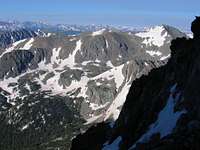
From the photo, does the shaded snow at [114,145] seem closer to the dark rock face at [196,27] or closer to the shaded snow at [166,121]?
the shaded snow at [166,121]

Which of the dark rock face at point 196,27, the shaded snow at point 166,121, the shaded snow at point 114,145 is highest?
the dark rock face at point 196,27

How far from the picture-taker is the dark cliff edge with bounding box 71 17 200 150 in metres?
69.8

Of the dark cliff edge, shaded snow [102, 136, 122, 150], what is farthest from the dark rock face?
shaded snow [102, 136, 122, 150]

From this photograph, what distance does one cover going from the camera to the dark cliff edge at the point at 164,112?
6981cm

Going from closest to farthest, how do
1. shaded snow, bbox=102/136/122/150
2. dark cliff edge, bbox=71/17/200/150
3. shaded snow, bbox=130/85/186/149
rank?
dark cliff edge, bbox=71/17/200/150 → shaded snow, bbox=130/85/186/149 → shaded snow, bbox=102/136/122/150

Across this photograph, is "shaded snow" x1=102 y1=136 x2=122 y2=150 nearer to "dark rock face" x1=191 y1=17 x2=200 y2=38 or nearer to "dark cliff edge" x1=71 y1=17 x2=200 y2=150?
"dark cliff edge" x1=71 y1=17 x2=200 y2=150

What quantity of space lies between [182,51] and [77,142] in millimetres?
36074

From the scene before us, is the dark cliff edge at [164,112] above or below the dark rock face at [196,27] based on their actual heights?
below

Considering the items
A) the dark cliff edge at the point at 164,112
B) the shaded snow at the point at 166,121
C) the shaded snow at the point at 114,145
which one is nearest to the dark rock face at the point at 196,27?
the dark cliff edge at the point at 164,112

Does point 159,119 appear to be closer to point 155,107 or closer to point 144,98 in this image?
point 155,107

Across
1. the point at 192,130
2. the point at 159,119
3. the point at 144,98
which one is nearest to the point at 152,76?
the point at 144,98

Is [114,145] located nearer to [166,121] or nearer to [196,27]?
[166,121]

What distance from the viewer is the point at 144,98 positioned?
356 ft

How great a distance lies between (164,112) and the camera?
293 ft
